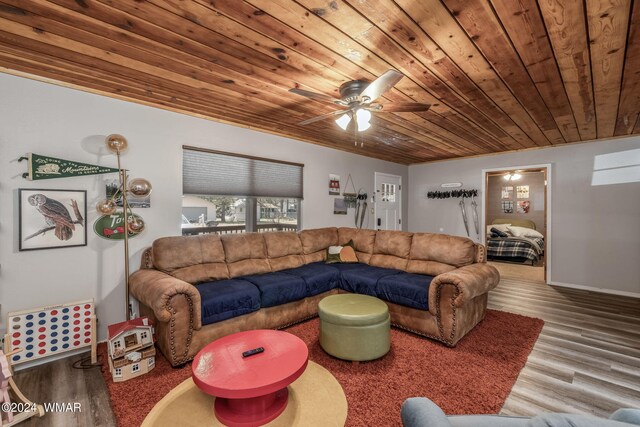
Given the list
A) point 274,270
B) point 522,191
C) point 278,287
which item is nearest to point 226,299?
point 278,287

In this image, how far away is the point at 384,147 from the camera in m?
5.11

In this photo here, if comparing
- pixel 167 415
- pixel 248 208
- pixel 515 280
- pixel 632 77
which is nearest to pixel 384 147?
pixel 248 208

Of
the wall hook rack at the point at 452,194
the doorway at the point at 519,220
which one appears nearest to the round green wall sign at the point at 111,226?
the wall hook rack at the point at 452,194

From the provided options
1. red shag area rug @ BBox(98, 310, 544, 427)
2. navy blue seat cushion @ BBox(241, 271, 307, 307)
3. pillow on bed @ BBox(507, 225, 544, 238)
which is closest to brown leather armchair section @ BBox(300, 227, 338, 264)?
navy blue seat cushion @ BBox(241, 271, 307, 307)

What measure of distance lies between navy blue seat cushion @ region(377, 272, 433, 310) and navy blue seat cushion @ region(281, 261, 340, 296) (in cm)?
63

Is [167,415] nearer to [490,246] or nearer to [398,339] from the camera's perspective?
[398,339]

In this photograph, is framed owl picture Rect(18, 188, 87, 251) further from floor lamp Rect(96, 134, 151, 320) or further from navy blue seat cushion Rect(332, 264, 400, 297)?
navy blue seat cushion Rect(332, 264, 400, 297)

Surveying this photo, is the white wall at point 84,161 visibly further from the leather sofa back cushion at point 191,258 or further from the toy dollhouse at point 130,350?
the toy dollhouse at point 130,350

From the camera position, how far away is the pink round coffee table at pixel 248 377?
5.06ft

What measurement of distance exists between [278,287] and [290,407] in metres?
1.31

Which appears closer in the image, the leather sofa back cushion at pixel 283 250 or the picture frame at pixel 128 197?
the picture frame at pixel 128 197

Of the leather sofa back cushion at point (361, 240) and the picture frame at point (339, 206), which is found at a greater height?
the picture frame at point (339, 206)

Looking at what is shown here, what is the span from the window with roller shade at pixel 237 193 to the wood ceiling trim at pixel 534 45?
307 cm

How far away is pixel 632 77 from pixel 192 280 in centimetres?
436
